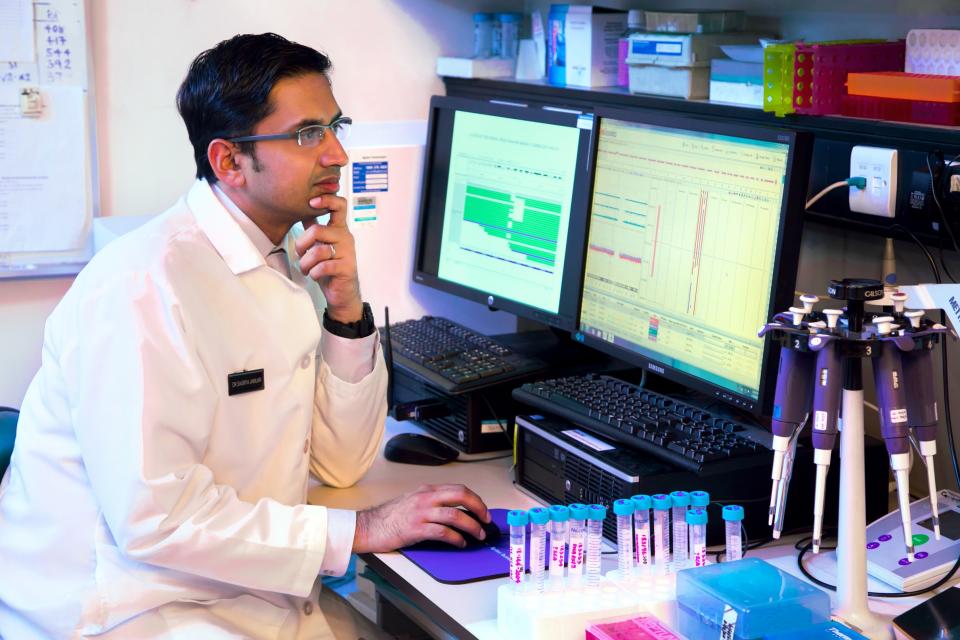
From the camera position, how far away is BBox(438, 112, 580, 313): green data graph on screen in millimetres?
2086

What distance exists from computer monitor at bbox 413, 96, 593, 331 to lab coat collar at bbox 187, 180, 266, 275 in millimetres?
594

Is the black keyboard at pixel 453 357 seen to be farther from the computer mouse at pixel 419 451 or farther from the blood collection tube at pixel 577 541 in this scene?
the blood collection tube at pixel 577 541

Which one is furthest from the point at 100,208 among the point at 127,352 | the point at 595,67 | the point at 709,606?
the point at 709,606

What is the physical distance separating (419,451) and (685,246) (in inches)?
23.3

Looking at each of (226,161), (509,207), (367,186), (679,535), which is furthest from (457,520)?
(367,186)

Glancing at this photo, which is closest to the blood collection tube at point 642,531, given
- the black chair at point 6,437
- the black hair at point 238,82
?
the black hair at point 238,82

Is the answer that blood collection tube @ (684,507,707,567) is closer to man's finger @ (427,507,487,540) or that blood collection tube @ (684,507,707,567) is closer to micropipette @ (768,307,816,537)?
micropipette @ (768,307,816,537)

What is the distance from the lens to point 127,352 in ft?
5.01

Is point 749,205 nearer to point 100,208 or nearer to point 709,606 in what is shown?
point 709,606

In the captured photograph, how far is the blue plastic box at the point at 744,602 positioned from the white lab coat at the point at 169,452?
0.55 m

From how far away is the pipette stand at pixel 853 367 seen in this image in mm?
1301

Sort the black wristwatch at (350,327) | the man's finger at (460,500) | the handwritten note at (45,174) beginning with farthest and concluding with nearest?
the handwritten note at (45,174) → the black wristwatch at (350,327) → the man's finger at (460,500)

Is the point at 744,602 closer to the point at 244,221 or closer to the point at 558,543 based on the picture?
the point at 558,543

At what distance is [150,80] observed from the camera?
2230 mm
